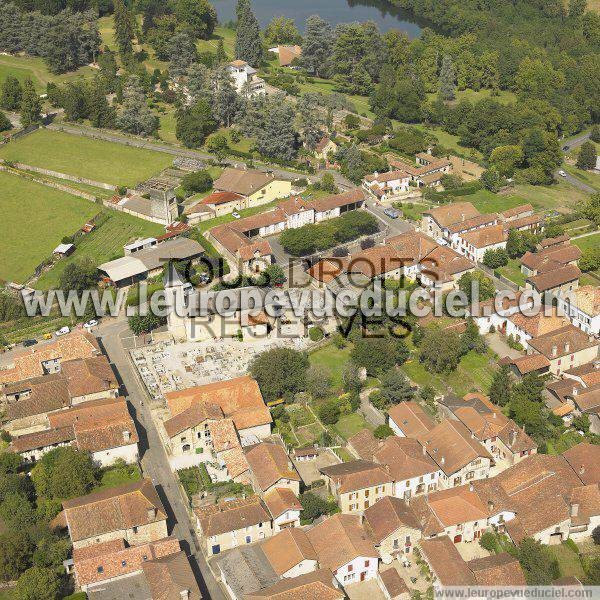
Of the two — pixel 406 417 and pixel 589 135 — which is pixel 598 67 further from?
pixel 406 417

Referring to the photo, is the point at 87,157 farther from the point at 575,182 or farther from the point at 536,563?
the point at 536,563

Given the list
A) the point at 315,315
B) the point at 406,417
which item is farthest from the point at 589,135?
the point at 406,417

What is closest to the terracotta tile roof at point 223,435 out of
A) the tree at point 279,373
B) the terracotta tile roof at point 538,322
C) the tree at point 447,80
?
the tree at point 279,373

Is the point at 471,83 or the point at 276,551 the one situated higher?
the point at 471,83

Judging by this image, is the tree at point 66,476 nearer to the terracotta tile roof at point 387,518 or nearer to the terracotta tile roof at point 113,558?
the terracotta tile roof at point 113,558

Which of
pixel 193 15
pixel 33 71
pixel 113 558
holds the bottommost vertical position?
pixel 113 558

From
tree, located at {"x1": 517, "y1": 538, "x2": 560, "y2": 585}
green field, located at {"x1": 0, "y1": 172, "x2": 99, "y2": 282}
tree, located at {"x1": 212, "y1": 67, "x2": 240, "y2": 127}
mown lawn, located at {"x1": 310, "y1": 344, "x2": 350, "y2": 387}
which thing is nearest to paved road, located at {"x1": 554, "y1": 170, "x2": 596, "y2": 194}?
tree, located at {"x1": 212, "y1": 67, "x2": 240, "y2": 127}

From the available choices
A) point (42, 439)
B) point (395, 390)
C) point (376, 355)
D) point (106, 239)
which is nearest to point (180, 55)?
point (106, 239)
